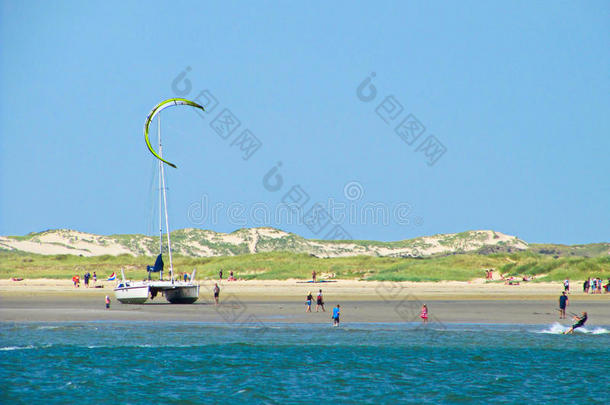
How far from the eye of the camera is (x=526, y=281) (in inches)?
2822

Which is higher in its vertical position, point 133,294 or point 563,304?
point 133,294

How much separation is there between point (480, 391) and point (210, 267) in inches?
2615

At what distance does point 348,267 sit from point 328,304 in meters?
33.6

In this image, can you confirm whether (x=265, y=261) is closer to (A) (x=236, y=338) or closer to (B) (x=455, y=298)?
(B) (x=455, y=298)

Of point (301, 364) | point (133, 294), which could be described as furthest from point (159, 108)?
point (301, 364)

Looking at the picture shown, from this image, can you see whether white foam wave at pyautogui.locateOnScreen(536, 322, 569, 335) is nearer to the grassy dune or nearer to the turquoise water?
the turquoise water

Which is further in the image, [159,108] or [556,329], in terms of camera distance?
[159,108]

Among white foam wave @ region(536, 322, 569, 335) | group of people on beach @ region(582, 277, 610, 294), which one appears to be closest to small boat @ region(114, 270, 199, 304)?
white foam wave @ region(536, 322, 569, 335)

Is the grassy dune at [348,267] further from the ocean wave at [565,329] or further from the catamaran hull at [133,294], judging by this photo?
the ocean wave at [565,329]

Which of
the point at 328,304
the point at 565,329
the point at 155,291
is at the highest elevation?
the point at 155,291

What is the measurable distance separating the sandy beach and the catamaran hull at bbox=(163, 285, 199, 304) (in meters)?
0.76

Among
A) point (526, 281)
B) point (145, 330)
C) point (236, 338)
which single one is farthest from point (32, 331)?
point (526, 281)

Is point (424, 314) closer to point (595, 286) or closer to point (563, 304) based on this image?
point (563, 304)

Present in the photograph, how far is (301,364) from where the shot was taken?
29.9 m
